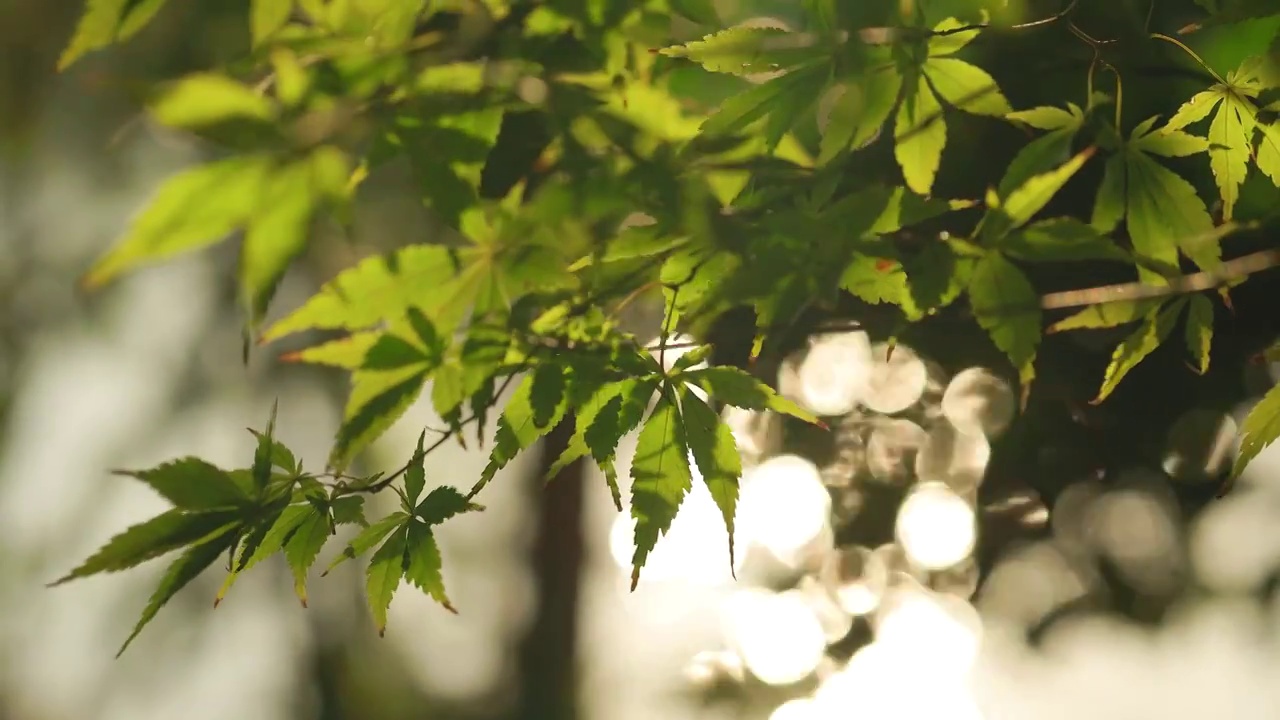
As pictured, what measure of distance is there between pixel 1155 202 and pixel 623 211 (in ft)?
1.13

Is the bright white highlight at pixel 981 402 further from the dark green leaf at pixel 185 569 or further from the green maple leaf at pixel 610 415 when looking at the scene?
the dark green leaf at pixel 185 569

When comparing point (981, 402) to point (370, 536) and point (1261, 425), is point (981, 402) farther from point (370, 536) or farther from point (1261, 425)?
point (370, 536)

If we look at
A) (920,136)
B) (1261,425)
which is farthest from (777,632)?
(920,136)

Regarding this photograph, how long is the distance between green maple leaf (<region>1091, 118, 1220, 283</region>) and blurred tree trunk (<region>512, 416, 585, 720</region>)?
1.14 m

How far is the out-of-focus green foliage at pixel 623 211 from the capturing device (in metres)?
0.36

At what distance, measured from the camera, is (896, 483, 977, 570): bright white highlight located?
1364 mm

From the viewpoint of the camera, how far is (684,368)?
1.53 ft

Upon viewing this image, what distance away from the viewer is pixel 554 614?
154 centimetres

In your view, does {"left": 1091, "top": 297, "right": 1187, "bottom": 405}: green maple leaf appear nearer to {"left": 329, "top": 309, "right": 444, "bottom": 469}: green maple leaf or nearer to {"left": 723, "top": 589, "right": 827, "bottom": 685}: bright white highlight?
{"left": 329, "top": 309, "right": 444, "bottom": 469}: green maple leaf

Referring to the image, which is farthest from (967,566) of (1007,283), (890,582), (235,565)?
(235,565)

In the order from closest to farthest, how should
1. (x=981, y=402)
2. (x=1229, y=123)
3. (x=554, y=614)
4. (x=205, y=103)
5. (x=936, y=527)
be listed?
(x=205, y=103) < (x=1229, y=123) < (x=981, y=402) < (x=936, y=527) < (x=554, y=614)

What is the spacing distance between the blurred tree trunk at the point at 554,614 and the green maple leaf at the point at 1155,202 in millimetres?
1139

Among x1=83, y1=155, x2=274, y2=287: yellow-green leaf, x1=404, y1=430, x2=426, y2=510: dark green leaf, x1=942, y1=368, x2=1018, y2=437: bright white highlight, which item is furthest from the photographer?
x1=942, y1=368, x2=1018, y2=437: bright white highlight

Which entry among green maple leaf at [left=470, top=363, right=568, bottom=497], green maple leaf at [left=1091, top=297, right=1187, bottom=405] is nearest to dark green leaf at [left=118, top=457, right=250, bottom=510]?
green maple leaf at [left=470, top=363, right=568, bottom=497]
